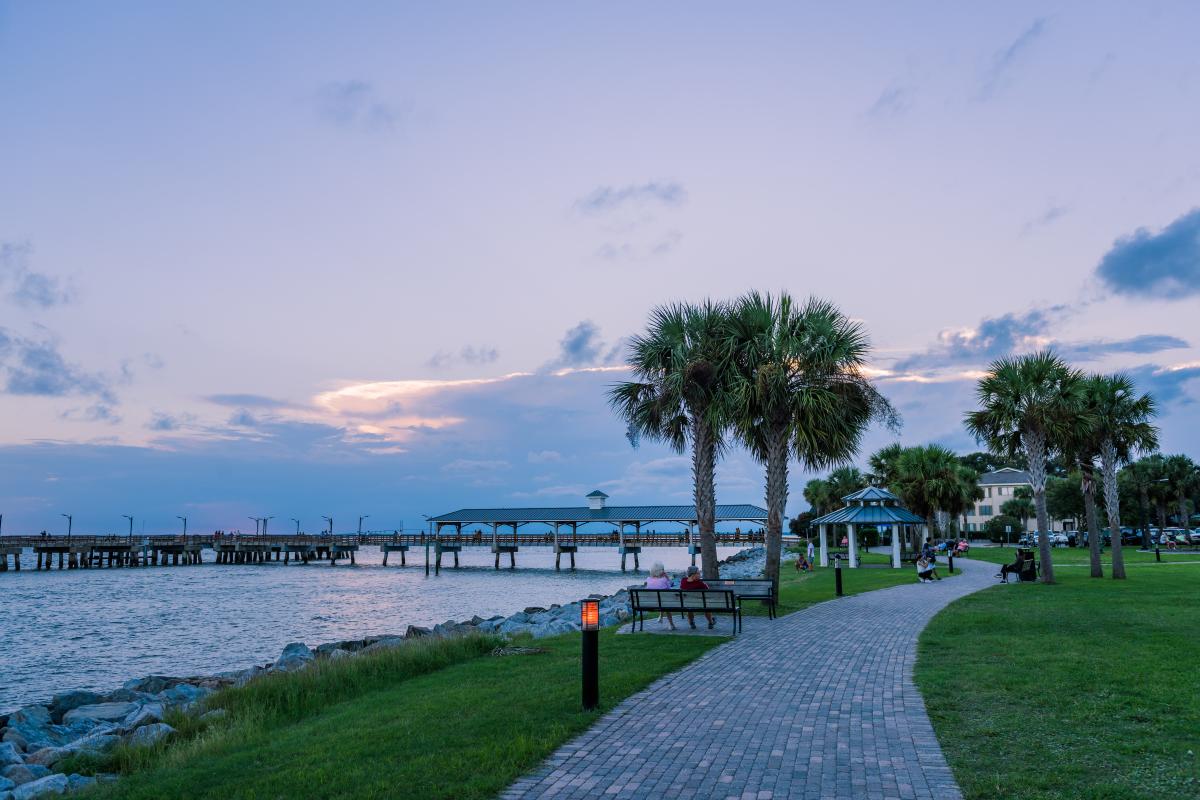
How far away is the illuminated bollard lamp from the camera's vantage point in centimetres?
934

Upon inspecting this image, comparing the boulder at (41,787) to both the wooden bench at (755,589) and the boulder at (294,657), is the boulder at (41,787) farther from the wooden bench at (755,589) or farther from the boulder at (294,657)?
the wooden bench at (755,589)

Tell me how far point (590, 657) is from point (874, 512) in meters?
37.6

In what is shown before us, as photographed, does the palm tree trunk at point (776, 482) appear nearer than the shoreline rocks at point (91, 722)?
No

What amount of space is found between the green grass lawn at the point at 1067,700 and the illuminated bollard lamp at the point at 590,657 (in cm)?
359

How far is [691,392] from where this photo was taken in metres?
22.8

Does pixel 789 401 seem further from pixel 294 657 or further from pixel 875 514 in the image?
pixel 875 514

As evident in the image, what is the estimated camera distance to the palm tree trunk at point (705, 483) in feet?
75.6

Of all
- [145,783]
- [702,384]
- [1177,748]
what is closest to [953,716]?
[1177,748]

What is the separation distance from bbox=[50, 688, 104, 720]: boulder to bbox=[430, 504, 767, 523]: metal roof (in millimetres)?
67694

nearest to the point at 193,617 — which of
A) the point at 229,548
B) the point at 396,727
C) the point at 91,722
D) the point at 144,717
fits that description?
the point at 91,722

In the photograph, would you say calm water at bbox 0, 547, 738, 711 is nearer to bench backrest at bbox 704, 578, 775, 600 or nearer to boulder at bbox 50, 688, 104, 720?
boulder at bbox 50, 688, 104, 720

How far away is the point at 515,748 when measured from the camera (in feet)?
24.6

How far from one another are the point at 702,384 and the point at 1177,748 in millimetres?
16039

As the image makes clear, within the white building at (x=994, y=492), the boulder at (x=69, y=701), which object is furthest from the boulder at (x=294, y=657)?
the white building at (x=994, y=492)
